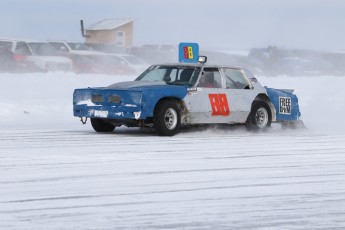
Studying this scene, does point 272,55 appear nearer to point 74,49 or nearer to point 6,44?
point 74,49

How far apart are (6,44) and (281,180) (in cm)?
3135

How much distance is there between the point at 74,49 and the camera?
4353 cm

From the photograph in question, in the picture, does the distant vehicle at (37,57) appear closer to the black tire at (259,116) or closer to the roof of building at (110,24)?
the roof of building at (110,24)

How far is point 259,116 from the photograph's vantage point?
1694 centimetres

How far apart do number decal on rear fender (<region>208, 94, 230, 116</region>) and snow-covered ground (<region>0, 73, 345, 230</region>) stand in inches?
17.8

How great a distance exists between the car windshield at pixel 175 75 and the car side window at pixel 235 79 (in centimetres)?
64

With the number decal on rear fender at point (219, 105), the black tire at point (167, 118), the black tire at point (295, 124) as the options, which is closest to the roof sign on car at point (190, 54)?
the number decal on rear fender at point (219, 105)

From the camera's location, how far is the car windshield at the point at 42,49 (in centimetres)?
4038

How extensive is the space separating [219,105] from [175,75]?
0.94m

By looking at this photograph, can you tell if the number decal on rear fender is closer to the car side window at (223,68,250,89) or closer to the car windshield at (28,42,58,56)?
the car side window at (223,68,250,89)

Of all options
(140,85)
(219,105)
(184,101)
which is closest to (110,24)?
(219,105)

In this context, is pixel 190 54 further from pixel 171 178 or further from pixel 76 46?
pixel 76 46

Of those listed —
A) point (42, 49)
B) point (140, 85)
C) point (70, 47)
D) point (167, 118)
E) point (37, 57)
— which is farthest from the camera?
point (70, 47)

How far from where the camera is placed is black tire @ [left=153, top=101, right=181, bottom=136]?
15.0 meters
